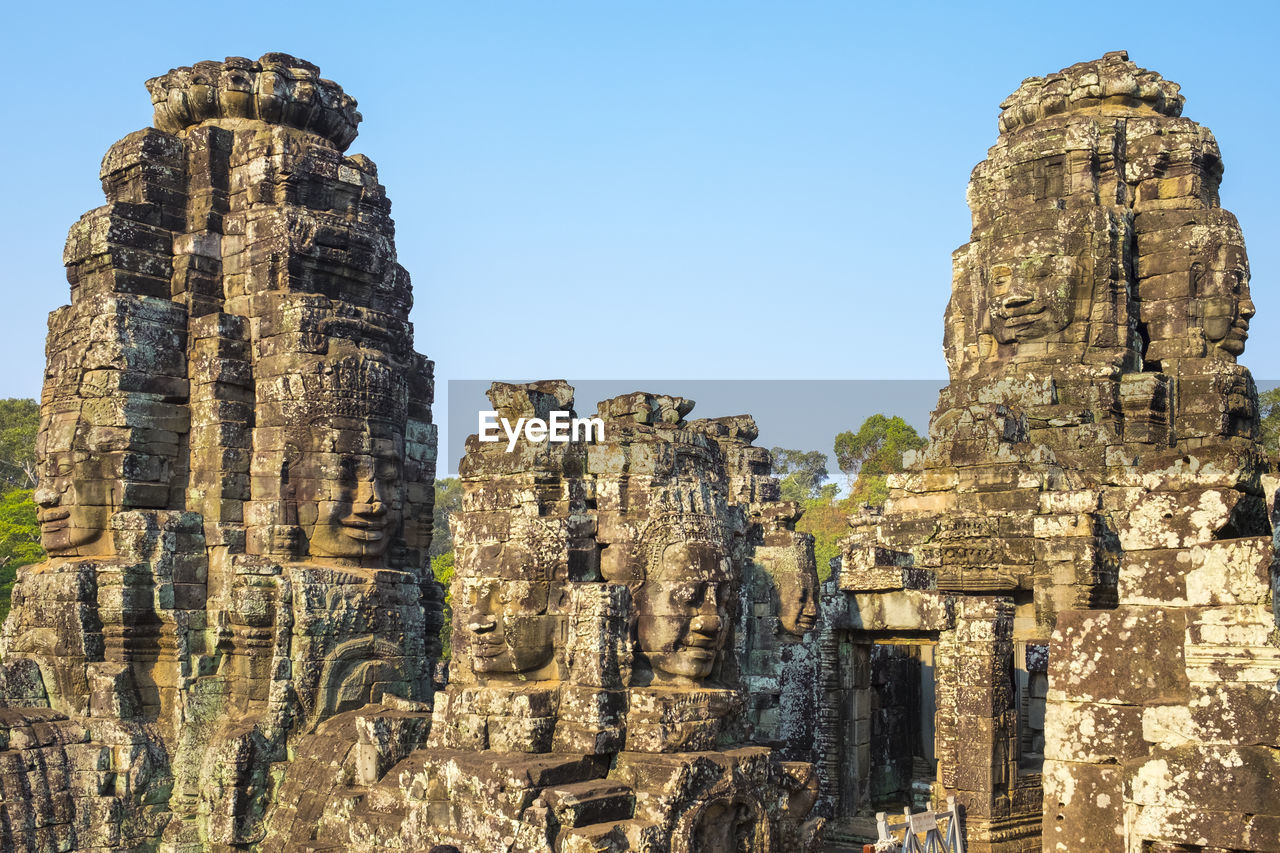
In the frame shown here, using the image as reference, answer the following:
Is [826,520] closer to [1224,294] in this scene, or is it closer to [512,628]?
[1224,294]

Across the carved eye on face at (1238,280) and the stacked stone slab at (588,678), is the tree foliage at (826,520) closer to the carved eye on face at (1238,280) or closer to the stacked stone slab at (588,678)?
the carved eye on face at (1238,280)

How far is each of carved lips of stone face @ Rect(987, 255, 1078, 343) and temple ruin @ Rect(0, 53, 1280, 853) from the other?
6 centimetres

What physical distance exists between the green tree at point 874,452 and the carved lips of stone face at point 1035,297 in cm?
2442

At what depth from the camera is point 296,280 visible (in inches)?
629

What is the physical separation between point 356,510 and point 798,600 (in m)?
5.14

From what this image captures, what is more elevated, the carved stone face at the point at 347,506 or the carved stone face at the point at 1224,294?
the carved stone face at the point at 1224,294

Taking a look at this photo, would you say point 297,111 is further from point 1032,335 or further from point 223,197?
point 1032,335

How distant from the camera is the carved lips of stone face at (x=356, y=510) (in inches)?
601

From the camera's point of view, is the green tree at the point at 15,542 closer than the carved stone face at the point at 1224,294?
No

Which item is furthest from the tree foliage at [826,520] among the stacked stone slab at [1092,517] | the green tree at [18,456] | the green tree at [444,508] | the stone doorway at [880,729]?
the stone doorway at [880,729]

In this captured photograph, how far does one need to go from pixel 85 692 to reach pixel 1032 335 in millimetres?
13504

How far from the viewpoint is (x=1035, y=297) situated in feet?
63.3

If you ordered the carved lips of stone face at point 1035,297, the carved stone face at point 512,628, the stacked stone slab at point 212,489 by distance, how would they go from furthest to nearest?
the carved lips of stone face at point 1035,297
the stacked stone slab at point 212,489
the carved stone face at point 512,628

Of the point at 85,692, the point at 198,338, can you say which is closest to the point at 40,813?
the point at 85,692
